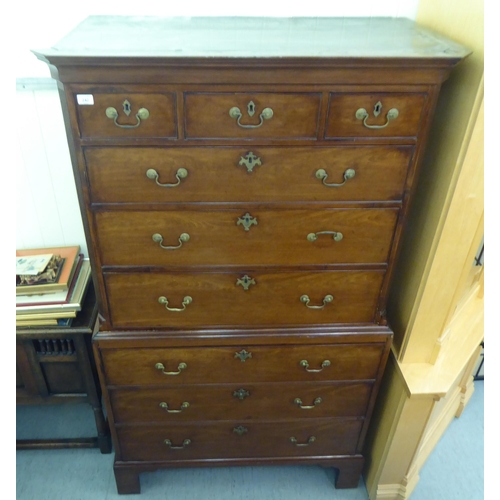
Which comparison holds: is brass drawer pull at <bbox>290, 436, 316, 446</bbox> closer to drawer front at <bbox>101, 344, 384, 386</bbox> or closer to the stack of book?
drawer front at <bbox>101, 344, 384, 386</bbox>

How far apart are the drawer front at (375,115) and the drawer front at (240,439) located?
1005 mm

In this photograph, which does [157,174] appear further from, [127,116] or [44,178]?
[44,178]

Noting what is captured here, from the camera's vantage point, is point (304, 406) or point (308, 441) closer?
point (304, 406)

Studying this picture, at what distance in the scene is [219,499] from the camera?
1692mm

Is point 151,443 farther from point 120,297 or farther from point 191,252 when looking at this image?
point 191,252

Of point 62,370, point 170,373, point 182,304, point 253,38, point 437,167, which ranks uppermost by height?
point 253,38

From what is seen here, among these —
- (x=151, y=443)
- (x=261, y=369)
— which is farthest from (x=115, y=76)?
(x=151, y=443)

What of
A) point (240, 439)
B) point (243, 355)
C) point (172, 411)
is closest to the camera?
point (243, 355)

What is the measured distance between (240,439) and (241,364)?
0.36 metres

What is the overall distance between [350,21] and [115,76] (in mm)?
774

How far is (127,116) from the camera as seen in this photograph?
1028mm

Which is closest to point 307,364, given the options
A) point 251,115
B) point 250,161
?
point 250,161

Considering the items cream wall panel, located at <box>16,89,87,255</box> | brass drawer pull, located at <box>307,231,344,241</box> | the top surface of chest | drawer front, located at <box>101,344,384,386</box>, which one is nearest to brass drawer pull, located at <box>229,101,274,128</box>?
the top surface of chest

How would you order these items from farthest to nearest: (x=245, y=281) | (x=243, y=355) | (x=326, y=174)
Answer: (x=243, y=355), (x=245, y=281), (x=326, y=174)
